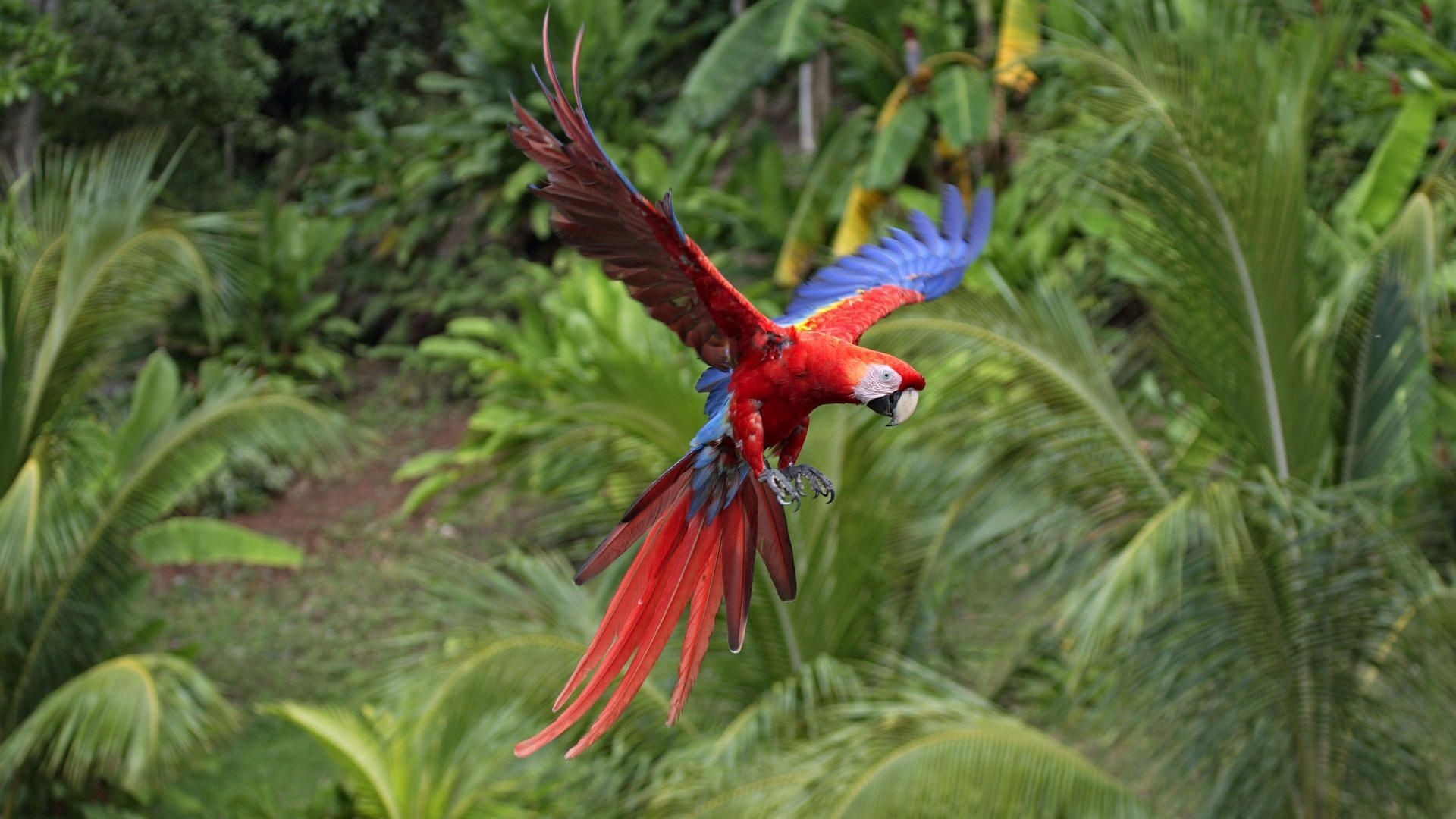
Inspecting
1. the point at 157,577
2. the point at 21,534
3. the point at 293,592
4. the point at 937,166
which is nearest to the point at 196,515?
the point at 157,577

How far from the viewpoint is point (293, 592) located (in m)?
9.28

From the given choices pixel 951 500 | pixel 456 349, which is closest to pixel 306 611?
pixel 456 349

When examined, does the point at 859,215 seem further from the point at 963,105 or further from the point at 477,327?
the point at 477,327

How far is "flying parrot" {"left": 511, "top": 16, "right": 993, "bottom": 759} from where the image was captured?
6.70ft

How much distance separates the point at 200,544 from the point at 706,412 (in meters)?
5.62

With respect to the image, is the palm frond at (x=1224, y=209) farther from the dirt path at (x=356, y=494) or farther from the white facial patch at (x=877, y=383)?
the dirt path at (x=356, y=494)

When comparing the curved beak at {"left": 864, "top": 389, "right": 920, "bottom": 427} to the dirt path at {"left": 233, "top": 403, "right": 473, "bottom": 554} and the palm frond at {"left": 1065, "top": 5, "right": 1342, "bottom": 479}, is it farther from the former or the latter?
the dirt path at {"left": 233, "top": 403, "right": 473, "bottom": 554}

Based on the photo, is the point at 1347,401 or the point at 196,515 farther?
the point at 196,515

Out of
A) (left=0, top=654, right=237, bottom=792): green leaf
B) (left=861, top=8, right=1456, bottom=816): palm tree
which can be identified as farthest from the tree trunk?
(left=861, top=8, right=1456, bottom=816): palm tree

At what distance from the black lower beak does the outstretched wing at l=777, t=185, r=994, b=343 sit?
76cm

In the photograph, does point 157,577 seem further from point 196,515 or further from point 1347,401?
point 1347,401

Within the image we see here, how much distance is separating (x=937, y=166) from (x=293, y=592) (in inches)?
210

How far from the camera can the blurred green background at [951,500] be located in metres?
4.28

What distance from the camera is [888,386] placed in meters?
2.12
